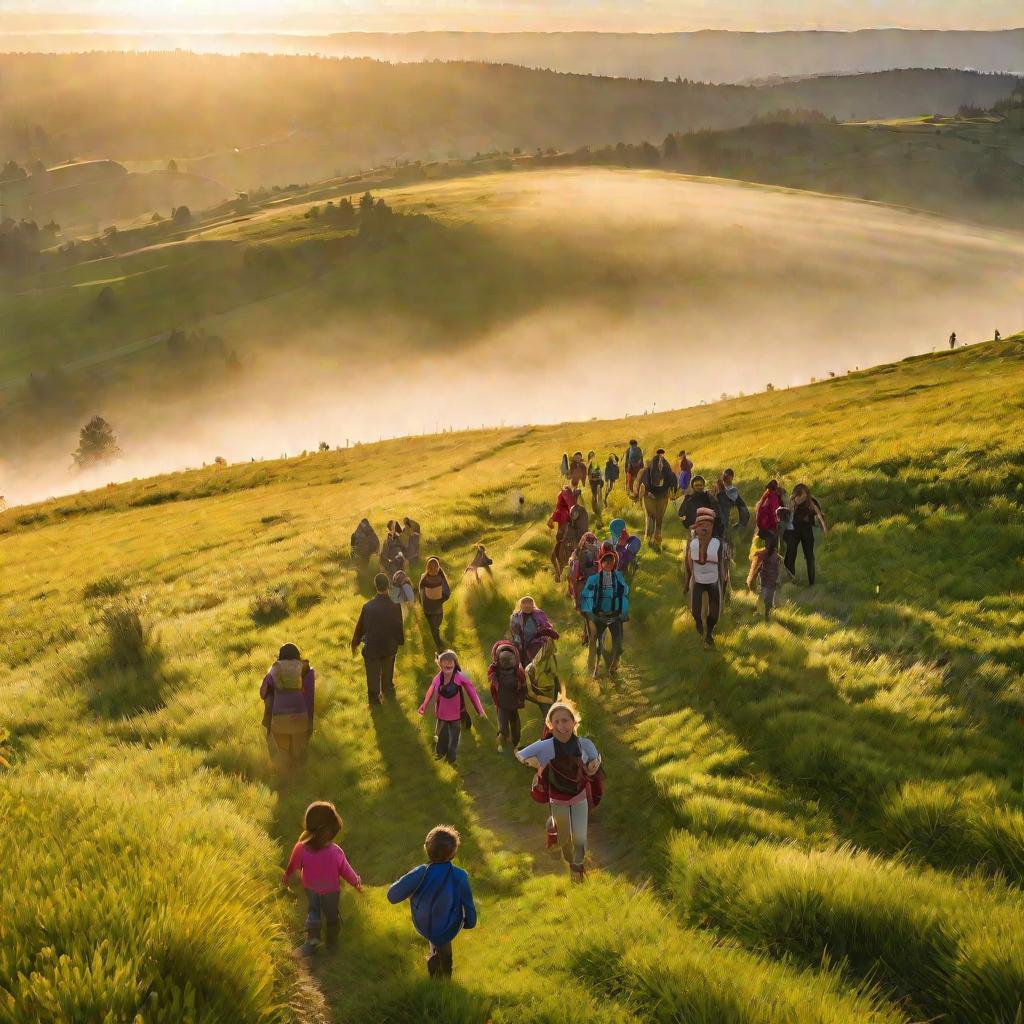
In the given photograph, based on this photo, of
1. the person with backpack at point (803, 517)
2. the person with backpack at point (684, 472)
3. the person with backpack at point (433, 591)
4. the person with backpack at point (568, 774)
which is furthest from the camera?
the person with backpack at point (684, 472)

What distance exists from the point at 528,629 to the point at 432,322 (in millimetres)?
134713

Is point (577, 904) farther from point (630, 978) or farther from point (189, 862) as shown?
point (189, 862)

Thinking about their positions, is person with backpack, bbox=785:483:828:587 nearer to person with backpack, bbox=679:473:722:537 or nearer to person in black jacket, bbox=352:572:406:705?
person with backpack, bbox=679:473:722:537

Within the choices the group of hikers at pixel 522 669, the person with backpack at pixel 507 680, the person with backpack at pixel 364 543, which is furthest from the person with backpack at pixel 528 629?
the person with backpack at pixel 364 543

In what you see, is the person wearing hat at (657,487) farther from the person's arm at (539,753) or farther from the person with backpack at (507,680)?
the person's arm at (539,753)

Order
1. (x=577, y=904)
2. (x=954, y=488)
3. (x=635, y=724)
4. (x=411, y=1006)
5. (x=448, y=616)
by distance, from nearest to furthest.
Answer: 1. (x=411, y=1006)
2. (x=577, y=904)
3. (x=635, y=724)
4. (x=448, y=616)
5. (x=954, y=488)

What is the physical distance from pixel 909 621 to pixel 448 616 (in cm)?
918

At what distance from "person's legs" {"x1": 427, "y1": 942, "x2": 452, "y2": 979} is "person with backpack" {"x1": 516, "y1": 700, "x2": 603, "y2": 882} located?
198 centimetres

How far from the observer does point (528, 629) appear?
12.5 meters

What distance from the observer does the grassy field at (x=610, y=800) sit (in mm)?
5371

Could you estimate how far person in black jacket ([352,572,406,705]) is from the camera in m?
13.0

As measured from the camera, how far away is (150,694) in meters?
13.9

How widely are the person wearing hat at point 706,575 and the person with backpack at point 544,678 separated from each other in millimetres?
2582

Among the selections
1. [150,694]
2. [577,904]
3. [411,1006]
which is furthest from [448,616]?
[411,1006]
